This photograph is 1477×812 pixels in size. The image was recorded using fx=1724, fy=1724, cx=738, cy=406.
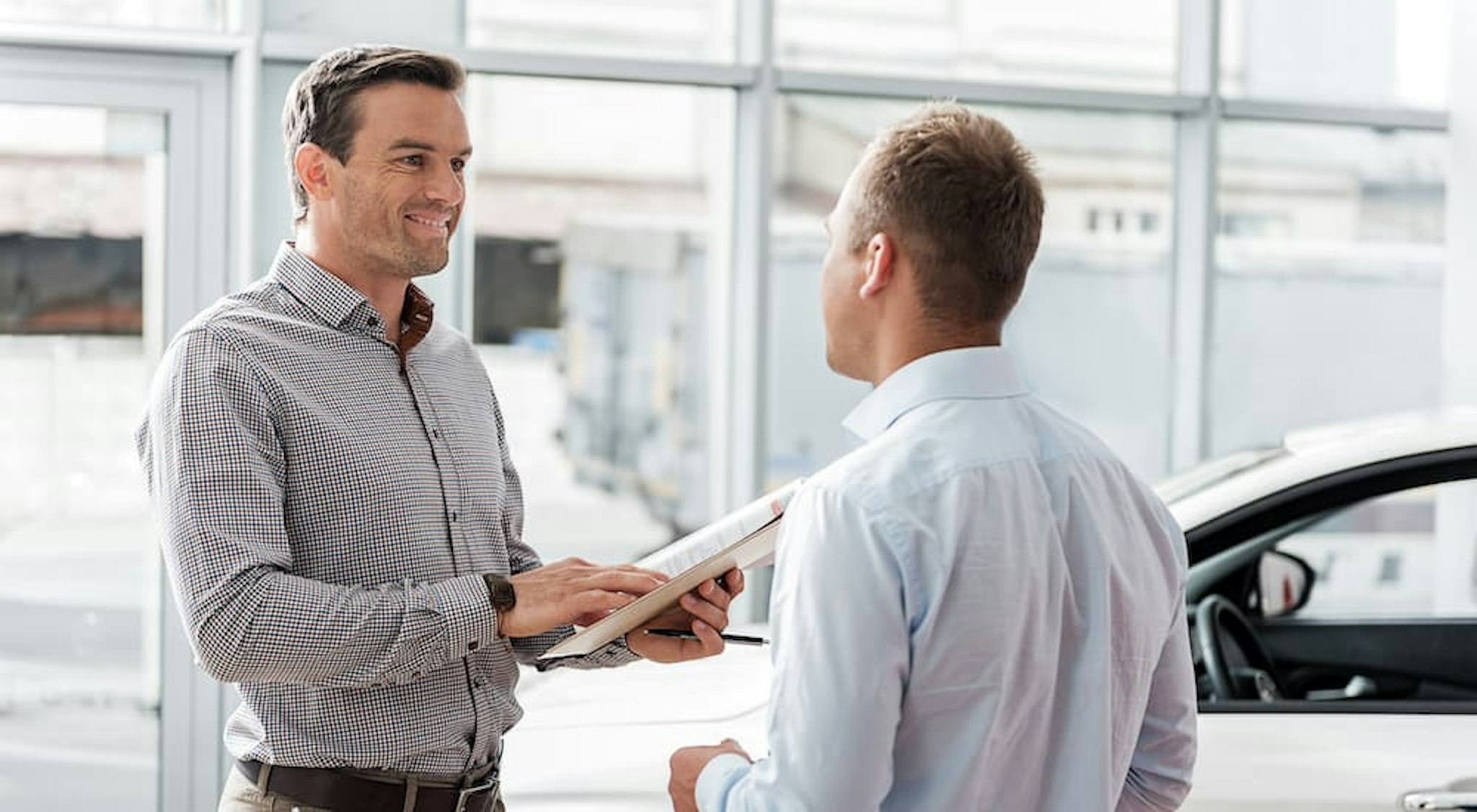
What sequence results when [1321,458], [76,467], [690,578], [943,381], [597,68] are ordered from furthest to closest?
[597,68], [76,467], [1321,458], [690,578], [943,381]

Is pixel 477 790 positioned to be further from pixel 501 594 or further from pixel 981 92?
pixel 981 92

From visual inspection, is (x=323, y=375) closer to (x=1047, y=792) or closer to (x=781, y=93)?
(x=1047, y=792)

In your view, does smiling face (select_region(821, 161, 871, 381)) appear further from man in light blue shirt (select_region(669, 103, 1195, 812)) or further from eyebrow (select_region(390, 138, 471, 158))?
eyebrow (select_region(390, 138, 471, 158))

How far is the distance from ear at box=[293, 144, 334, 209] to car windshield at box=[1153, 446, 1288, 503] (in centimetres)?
192

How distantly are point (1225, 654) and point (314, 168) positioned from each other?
2242 mm

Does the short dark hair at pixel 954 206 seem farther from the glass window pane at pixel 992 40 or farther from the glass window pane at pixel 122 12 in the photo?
the glass window pane at pixel 992 40

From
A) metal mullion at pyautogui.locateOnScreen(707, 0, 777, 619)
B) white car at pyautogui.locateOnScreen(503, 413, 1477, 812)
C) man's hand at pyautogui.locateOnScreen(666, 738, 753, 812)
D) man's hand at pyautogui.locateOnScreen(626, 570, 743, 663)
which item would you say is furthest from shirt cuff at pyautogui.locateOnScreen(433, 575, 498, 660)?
metal mullion at pyautogui.locateOnScreen(707, 0, 777, 619)

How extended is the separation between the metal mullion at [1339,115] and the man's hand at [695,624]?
475 centimetres

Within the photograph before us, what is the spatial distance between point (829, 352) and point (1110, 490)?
35cm

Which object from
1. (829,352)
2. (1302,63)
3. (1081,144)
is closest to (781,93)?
(1081,144)

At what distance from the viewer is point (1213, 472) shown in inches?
147

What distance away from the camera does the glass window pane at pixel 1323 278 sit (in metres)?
6.63

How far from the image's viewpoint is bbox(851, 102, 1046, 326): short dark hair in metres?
1.80

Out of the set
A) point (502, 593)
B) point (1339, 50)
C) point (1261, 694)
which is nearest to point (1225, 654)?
point (1261, 694)
